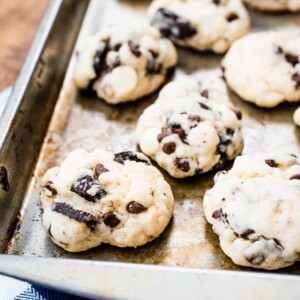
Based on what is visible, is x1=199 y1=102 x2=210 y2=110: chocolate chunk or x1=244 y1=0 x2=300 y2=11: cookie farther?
x1=244 y1=0 x2=300 y2=11: cookie

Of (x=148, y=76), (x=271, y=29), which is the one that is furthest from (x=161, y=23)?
(x=271, y=29)

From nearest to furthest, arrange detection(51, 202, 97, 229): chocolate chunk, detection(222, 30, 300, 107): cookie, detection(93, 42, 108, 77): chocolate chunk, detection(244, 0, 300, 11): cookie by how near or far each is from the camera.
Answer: detection(51, 202, 97, 229): chocolate chunk, detection(222, 30, 300, 107): cookie, detection(93, 42, 108, 77): chocolate chunk, detection(244, 0, 300, 11): cookie

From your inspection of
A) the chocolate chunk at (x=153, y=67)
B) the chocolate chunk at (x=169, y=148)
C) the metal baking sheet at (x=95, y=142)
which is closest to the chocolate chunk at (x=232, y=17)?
the metal baking sheet at (x=95, y=142)

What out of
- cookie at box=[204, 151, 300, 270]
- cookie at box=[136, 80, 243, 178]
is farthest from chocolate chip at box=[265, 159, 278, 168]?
cookie at box=[136, 80, 243, 178]

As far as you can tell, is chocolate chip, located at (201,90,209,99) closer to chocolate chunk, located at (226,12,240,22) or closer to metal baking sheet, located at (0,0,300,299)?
metal baking sheet, located at (0,0,300,299)

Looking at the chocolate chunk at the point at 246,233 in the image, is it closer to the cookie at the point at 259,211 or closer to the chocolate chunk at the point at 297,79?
the cookie at the point at 259,211

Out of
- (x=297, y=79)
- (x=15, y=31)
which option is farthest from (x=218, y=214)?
(x=15, y=31)

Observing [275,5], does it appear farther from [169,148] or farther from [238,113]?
[169,148]
